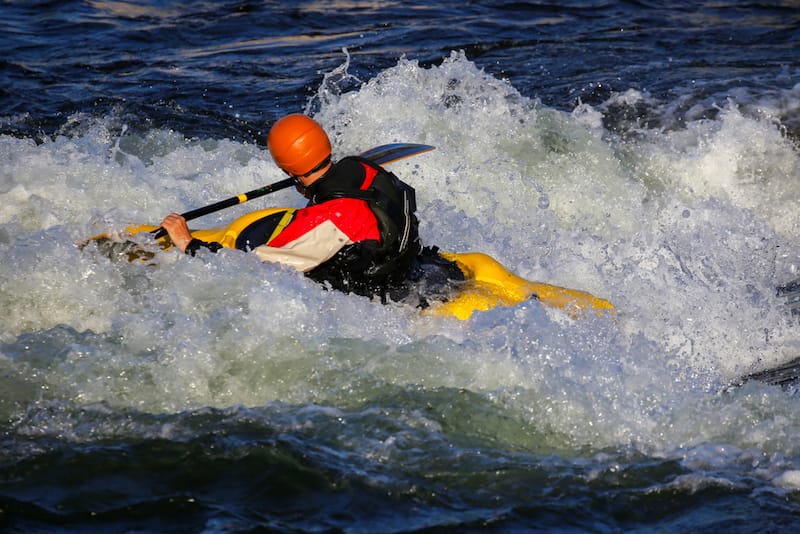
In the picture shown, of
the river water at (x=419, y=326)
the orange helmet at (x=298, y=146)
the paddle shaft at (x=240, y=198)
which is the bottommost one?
the river water at (x=419, y=326)

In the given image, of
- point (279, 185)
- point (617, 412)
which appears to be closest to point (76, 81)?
point (279, 185)

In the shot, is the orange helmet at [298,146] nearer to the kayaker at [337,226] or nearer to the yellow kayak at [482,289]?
the kayaker at [337,226]

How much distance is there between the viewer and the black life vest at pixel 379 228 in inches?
193

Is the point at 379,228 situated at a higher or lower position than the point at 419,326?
higher

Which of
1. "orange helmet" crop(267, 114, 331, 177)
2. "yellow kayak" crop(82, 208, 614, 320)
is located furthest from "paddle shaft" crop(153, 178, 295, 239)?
"orange helmet" crop(267, 114, 331, 177)

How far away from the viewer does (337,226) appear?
4824mm

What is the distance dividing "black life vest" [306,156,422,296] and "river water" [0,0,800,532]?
0.36ft

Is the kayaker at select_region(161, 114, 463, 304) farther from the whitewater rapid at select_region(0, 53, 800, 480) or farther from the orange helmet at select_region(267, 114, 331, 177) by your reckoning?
the whitewater rapid at select_region(0, 53, 800, 480)

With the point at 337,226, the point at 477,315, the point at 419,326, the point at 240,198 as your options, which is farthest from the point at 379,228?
the point at 240,198

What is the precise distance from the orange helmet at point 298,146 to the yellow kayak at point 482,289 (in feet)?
1.69

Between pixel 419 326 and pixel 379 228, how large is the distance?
553 millimetres

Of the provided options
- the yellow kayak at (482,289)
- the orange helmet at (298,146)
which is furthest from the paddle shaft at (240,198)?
the orange helmet at (298,146)

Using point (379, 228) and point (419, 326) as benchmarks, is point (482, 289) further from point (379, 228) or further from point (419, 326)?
point (379, 228)

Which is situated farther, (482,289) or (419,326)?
(482,289)
